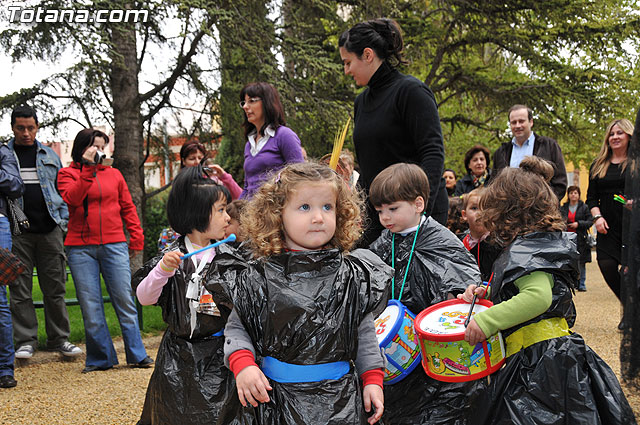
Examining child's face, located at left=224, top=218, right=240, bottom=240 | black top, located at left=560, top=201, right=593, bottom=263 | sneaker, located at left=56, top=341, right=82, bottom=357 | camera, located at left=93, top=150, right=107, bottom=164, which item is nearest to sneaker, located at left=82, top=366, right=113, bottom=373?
sneaker, located at left=56, top=341, right=82, bottom=357

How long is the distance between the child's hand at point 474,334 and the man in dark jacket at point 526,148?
3031mm

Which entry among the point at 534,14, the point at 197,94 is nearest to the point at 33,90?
the point at 197,94

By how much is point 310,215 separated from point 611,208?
4731 mm

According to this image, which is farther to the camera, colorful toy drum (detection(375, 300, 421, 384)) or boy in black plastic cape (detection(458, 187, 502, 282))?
boy in black plastic cape (detection(458, 187, 502, 282))

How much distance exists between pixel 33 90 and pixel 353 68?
6.15 metres

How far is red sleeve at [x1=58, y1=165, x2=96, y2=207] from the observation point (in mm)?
5145

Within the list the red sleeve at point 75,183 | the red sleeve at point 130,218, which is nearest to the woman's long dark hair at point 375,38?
the red sleeve at point 75,183

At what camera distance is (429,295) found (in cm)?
296

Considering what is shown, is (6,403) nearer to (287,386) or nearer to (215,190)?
(215,190)

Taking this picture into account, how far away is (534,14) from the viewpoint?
12.9 meters

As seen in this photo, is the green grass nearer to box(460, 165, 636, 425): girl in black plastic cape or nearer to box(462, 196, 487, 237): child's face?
box(462, 196, 487, 237): child's face

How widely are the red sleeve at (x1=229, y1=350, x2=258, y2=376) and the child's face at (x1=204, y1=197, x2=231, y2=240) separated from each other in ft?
3.80

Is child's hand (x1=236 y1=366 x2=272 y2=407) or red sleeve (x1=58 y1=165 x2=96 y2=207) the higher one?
red sleeve (x1=58 y1=165 x2=96 y2=207)
